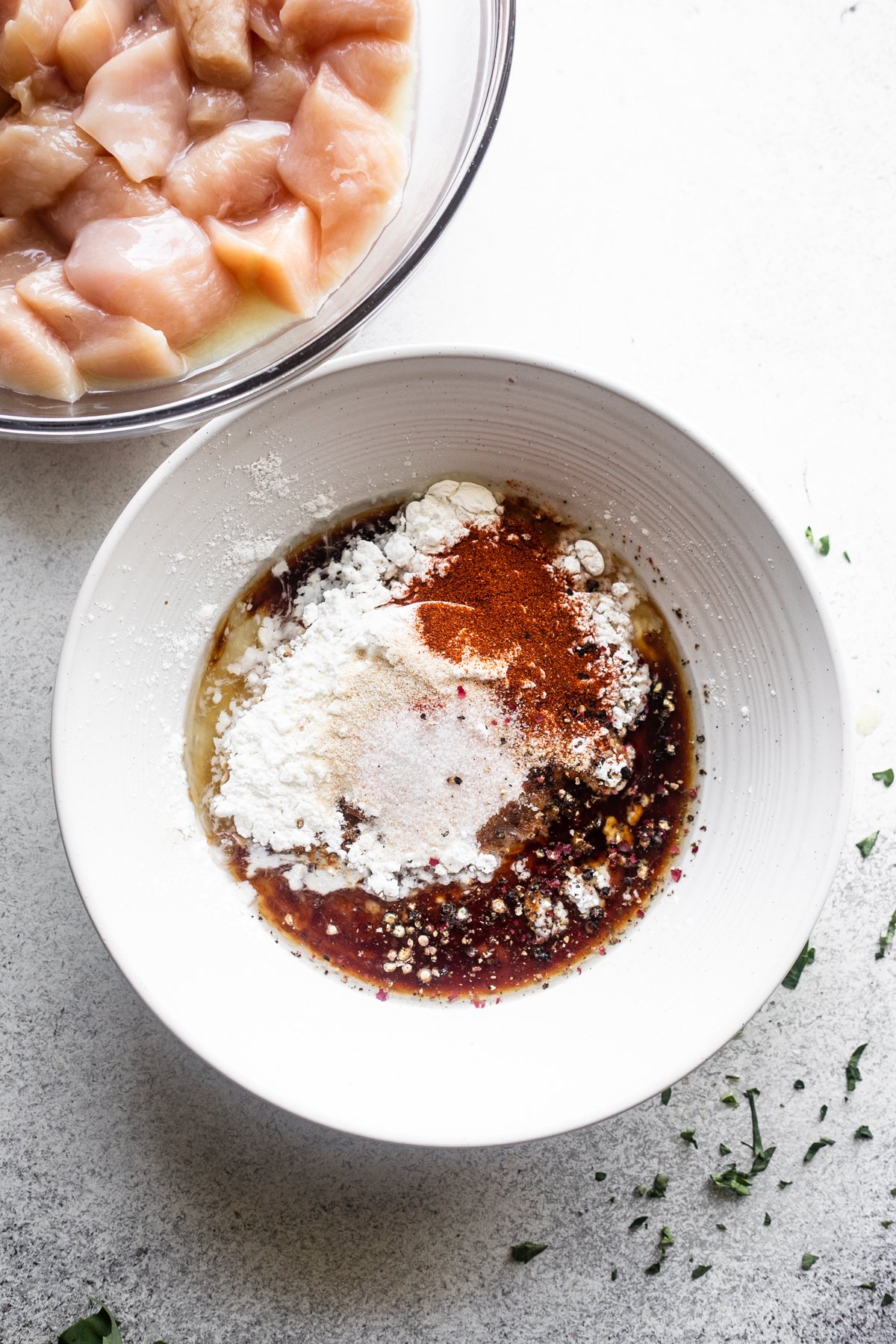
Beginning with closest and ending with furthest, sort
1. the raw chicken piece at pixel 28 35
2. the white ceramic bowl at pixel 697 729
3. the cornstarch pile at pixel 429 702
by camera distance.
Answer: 1. the raw chicken piece at pixel 28 35
2. the white ceramic bowl at pixel 697 729
3. the cornstarch pile at pixel 429 702

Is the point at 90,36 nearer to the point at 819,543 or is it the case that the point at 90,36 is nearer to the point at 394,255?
the point at 394,255

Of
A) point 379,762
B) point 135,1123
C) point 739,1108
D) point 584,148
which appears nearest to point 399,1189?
point 135,1123

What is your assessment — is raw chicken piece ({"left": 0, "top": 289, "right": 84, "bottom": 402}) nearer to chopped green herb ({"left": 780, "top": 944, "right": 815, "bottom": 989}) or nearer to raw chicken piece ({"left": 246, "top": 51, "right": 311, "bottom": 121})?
raw chicken piece ({"left": 246, "top": 51, "right": 311, "bottom": 121})

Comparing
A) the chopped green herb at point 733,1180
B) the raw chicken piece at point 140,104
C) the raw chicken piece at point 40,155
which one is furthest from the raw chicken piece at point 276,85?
the chopped green herb at point 733,1180

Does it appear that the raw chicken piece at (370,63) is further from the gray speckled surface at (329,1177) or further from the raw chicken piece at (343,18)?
the gray speckled surface at (329,1177)

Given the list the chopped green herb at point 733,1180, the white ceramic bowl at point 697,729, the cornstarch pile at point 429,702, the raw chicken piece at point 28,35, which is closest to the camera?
the raw chicken piece at point 28,35

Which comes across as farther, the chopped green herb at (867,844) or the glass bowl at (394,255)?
the chopped green herb at (867,844)
